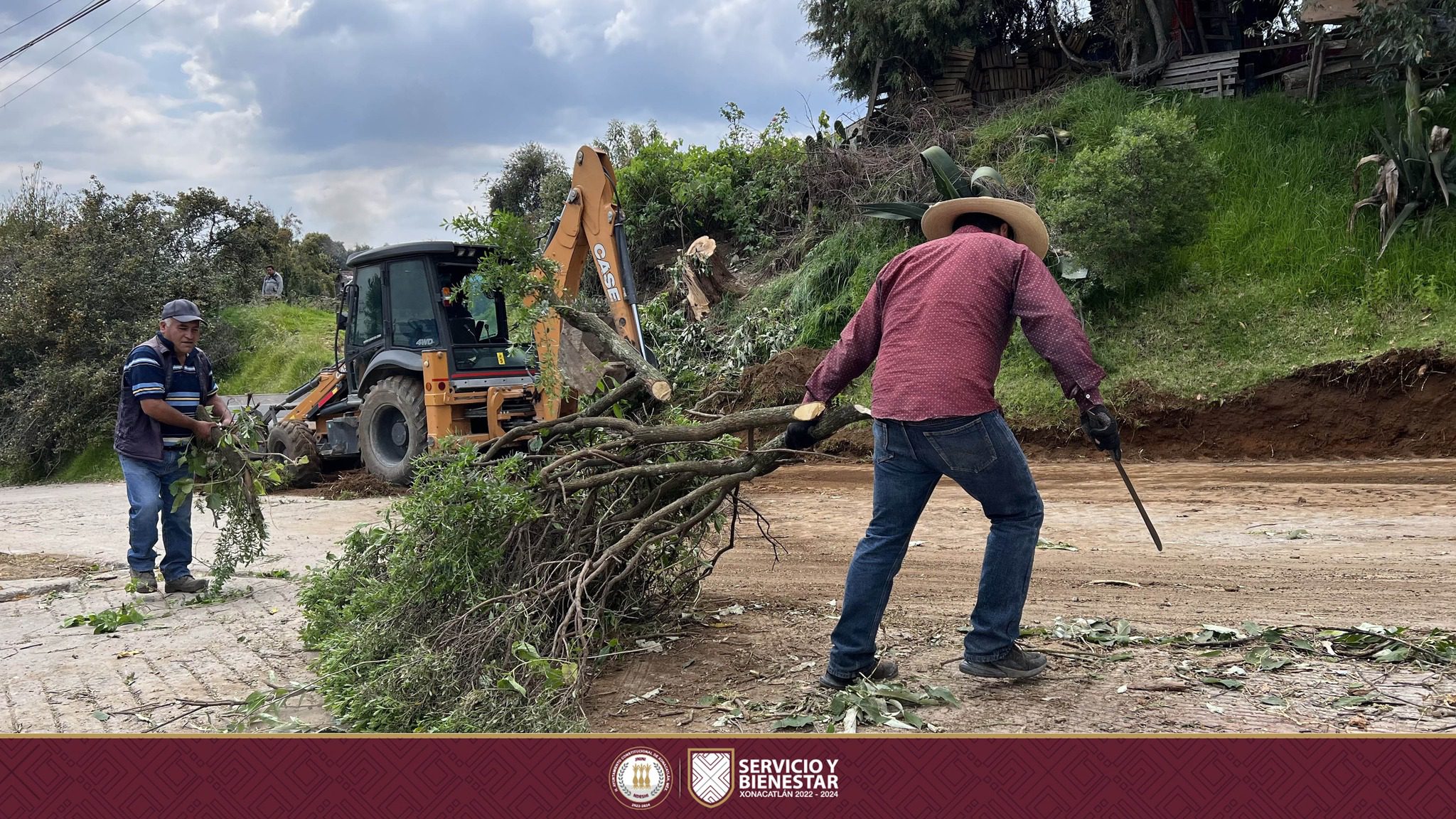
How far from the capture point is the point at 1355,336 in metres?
10.8

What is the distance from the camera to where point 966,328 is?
12.5ft

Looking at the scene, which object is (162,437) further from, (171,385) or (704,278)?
(704,278)

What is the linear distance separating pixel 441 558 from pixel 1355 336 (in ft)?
33.5

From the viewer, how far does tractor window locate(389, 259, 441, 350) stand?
37.2 feet

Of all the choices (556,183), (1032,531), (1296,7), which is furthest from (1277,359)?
(556,183)

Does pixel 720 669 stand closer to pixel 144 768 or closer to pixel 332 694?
pixel 332 694

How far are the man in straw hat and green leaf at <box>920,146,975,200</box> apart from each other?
8653 millimetres

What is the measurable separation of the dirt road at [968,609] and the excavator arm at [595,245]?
94.8 inches

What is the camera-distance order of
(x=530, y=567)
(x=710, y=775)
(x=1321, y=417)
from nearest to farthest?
(x=710, y=775), (x=530, y=567), (x=1321, y=417)

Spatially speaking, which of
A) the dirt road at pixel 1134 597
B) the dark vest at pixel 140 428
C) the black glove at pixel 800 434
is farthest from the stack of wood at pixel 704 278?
the black glove at pixel 800 434

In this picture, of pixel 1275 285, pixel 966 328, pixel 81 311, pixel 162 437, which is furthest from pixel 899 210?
pixel 81 311

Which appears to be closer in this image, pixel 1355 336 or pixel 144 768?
pixel 144 768

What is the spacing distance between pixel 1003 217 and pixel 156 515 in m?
5.66

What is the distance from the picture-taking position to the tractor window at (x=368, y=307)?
11.9 metres
